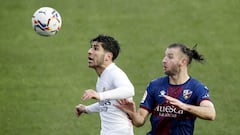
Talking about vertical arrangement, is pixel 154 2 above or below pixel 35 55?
above

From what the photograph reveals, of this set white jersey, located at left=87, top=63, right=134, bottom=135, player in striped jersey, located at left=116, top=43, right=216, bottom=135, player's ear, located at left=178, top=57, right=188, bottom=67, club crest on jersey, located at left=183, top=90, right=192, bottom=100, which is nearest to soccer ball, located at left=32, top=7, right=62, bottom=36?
white jersey, located at left=87, top=63, right=134, bottom=135

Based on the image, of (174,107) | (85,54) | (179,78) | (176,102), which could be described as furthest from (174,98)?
(85,54)

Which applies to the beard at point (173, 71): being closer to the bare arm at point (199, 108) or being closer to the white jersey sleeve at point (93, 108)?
the bare arm at point (199, 108)

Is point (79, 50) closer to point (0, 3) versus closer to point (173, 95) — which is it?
point (0, 3)

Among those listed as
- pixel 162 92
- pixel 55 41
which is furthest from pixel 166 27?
pixel 162 92

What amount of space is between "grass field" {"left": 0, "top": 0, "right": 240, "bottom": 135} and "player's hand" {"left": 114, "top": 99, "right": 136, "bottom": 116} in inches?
190

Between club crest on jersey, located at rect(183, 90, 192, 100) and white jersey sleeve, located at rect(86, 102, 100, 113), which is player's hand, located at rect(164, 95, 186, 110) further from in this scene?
white jersey sleeve, located at rect(86, 102, 100, 113)

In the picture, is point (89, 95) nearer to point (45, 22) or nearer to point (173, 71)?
point (173, 71)

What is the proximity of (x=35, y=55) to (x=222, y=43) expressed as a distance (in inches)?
194

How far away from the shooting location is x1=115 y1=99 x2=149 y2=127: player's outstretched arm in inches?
436

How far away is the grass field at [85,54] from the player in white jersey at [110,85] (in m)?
4.59

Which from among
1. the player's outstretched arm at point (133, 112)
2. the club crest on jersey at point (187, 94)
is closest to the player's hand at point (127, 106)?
the player's outstretched arm at point (133, 112)

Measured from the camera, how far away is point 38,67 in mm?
19344

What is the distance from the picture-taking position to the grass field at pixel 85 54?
16689mm
